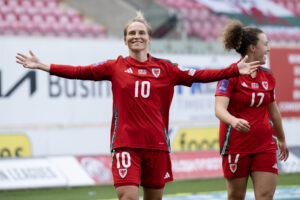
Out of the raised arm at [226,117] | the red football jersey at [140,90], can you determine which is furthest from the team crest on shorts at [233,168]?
the red football jersey at [140,90]

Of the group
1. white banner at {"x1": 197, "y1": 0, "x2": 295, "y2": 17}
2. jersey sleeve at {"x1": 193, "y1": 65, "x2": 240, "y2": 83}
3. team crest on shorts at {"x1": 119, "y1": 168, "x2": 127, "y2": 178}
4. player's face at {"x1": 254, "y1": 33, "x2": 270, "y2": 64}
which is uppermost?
white banner at {"x1": 197, "y1": 0, "x2": 295, "y2": 17}

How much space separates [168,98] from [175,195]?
4708mm

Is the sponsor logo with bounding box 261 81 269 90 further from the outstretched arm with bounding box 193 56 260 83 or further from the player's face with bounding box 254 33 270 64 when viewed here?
the outstretched arm with bounding box 193 56 260 83

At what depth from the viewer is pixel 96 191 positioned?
10773mm

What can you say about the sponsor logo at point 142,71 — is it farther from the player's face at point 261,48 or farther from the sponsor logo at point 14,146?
the sponsor logo at point 14,146

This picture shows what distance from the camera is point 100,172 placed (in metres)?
11.6

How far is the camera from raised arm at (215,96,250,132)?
5.34 metres

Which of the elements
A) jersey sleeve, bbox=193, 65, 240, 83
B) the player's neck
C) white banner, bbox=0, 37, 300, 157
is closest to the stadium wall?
white banner, bbox=0, 37, 300, 157

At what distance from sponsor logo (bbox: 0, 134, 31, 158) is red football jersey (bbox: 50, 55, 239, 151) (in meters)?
6.15

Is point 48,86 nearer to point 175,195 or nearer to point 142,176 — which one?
point 175,195

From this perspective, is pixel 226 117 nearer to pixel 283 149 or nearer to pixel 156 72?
pixel 156 72

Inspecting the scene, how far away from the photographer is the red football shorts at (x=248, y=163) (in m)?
5.92

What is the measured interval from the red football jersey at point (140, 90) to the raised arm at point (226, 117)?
1.23 feet

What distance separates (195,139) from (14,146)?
398cm
